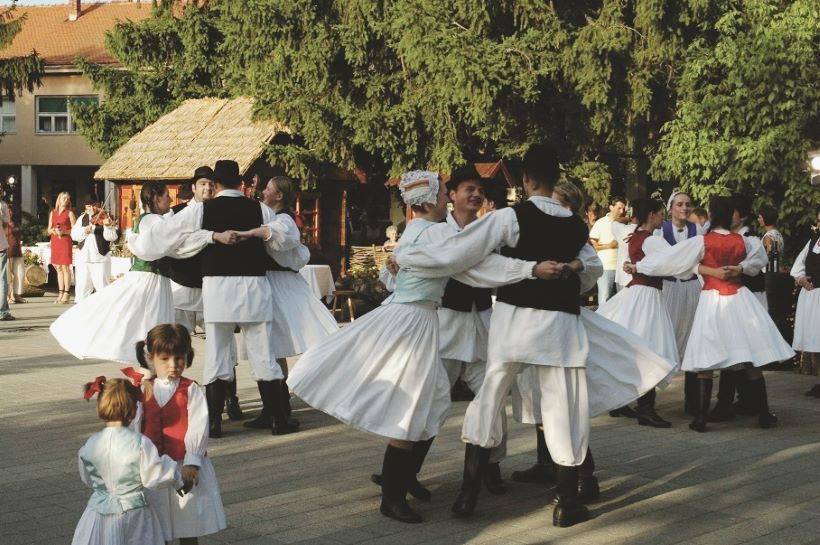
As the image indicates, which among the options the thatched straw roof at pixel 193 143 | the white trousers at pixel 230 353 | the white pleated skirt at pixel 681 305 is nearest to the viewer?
the white trousers at pixel 230 353

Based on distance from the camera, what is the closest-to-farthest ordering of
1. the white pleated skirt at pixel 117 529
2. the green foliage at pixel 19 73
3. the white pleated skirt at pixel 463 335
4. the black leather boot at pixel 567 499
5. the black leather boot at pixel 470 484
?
the white pleated skirt at pixel 117 529, the black leather boot at pixel 567 499, the black leather boot at pixel 470 484, the white pleated skirt at pixel 463 335, the green foliage at pixel 19 73

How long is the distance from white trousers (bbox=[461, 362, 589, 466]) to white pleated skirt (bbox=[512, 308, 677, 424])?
31 centimetres

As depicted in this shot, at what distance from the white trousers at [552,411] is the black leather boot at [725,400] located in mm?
3910

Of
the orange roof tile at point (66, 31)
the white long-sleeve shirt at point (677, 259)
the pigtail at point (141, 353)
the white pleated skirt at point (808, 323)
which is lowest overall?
the white pleated skirt at point (808, 323)

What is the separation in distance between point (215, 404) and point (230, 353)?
0.40m

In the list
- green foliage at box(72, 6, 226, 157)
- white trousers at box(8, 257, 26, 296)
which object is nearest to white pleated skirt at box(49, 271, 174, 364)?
white trousers at box(8, 257, 26, 296)

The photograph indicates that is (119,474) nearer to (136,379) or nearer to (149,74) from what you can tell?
(136,379)

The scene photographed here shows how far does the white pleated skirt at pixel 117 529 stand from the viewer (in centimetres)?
481

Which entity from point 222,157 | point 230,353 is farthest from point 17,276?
point 230,353

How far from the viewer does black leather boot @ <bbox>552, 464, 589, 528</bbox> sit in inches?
264

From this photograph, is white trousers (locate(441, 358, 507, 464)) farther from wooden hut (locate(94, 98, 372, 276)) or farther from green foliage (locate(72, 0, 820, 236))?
wooden hut (locate(94, 98, 372, 276))

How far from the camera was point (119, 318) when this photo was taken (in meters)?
9.83

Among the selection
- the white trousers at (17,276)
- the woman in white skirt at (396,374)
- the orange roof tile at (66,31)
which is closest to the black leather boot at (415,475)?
the woman in white skirt at (396,374)

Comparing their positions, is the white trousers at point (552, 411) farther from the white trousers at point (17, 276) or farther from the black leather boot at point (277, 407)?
the white trousers at point (17, 276)
